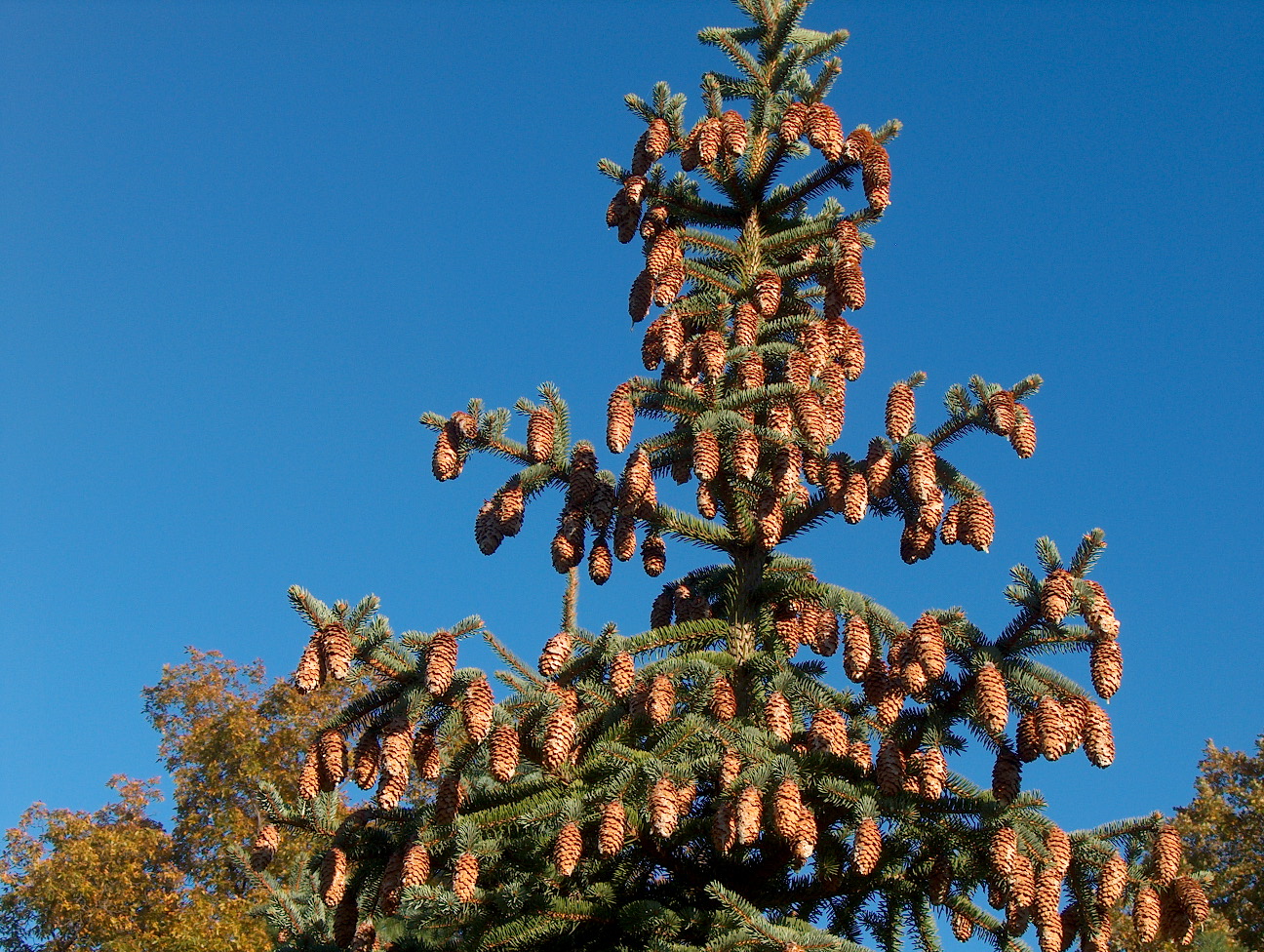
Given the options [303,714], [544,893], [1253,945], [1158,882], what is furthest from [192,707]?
[1158,882]

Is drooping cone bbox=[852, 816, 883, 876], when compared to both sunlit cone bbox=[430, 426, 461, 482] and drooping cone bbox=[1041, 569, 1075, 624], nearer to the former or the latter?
drooping cone bbox=[1041, 569, 1075, 624]

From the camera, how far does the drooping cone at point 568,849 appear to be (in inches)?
207

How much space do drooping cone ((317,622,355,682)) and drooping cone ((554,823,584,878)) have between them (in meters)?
1.17

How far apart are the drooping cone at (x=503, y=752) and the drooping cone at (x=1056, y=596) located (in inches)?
97.7

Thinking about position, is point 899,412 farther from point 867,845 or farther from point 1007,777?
point 867,845

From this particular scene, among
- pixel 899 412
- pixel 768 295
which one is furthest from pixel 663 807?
pixel 768 295

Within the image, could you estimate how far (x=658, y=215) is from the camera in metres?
8.31

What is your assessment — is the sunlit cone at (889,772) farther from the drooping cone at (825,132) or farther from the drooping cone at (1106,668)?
the drooping cone at (825,132)

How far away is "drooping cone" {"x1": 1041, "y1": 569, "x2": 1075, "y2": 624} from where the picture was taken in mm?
5746

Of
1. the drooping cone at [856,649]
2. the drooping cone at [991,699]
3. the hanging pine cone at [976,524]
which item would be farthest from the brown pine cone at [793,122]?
the drooping cone at [991,699]

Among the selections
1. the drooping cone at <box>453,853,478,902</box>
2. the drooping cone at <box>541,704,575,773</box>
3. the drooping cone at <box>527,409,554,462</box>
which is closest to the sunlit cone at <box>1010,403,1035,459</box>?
the drooping cone at <box>527,409,554,462</box>

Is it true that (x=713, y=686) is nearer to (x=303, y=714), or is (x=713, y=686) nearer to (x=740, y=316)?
(x=740, y=316)

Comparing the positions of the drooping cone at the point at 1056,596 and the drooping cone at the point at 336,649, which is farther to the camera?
the drooping cone at the point at 1056,596

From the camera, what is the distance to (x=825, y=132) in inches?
310
